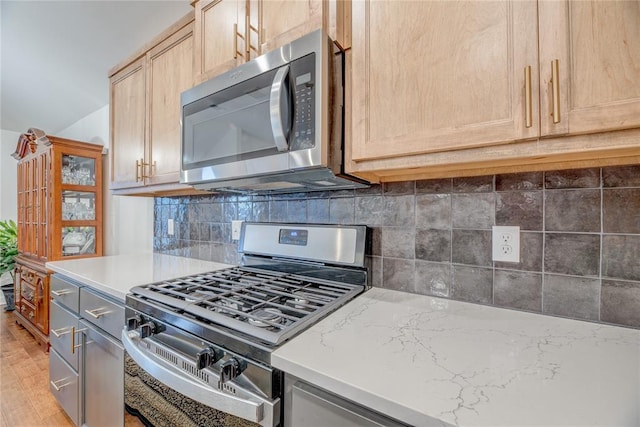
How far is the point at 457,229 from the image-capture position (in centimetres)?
105

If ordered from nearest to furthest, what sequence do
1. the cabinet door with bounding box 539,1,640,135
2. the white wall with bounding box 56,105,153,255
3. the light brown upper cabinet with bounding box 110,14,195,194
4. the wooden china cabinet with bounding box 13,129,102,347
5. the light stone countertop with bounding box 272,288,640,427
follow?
the light stone countertop with bounding box 272,288,640,427, the cabinet door with bounding box 539,1,640,135, the light brown upper cabinet with bounding box 110,14,195,194, the white wall with bounding box 56,105,153,255, the wooden china cabinet with bounding box 13,129,102,347

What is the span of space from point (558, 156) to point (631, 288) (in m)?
0.46

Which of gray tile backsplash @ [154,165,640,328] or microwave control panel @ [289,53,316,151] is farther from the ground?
microwave control panel @ [289,53,316,151]

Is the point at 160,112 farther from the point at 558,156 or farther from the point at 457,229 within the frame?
the point at 558,156

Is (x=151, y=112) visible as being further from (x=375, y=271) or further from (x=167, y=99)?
(x=375, y=271)

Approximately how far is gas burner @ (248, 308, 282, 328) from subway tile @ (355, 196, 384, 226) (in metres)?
0.54

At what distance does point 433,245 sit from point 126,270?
5.19 ft

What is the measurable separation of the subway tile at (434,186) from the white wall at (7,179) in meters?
5.27

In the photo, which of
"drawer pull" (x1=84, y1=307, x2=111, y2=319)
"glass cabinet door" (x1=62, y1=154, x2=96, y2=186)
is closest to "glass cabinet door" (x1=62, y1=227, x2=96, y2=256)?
"glass cabinet door" (x1=62, y1=154, x2=96, y2=186)

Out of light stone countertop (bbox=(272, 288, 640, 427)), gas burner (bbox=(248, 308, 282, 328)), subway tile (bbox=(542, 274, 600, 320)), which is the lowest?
light stone countertop (bbox=(272, 288, 640, 427))

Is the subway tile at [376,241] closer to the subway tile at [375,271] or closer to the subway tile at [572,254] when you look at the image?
the subway tile at [375,271]

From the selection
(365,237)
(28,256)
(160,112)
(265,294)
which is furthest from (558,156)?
(28,256)

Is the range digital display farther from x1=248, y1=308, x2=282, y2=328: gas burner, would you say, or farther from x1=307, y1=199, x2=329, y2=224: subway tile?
x1=248, y1=308, x2=282, y2=328: gas burner

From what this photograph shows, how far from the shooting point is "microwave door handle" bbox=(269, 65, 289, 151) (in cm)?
97
